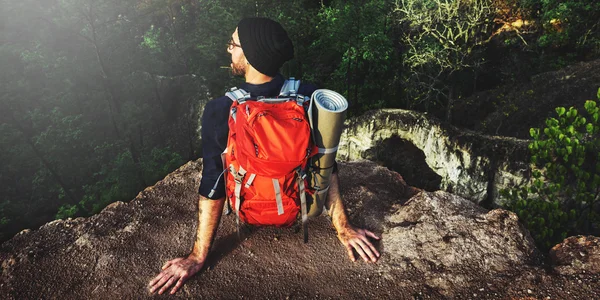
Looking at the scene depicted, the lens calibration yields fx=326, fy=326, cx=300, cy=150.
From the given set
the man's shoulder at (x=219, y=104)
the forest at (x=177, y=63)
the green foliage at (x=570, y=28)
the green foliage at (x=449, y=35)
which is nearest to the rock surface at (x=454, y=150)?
the green foliage at (x=449, y=35)

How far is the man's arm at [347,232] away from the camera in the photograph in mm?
2783

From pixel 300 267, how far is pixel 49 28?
96.5ft

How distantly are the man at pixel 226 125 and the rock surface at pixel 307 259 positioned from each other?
0.14 metres

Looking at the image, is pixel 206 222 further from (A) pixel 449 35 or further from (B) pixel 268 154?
(A) pixel 449 35

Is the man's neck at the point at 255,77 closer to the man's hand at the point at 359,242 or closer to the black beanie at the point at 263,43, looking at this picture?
the black beanie at the point at 263,43

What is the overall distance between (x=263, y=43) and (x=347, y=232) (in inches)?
68.9

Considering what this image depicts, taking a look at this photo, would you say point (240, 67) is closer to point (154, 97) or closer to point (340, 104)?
point (340, 104)

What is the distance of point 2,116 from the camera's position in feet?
69.1

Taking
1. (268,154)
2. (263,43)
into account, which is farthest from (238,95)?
(268,154)

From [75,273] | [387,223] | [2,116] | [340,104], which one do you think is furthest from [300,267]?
[2,116]

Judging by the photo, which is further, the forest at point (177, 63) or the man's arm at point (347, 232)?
the forest at point (177, 63)

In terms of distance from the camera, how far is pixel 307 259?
289cm

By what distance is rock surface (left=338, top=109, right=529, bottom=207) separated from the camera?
10.8 meters

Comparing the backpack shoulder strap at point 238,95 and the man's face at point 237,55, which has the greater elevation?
the man's face at point 237,55
